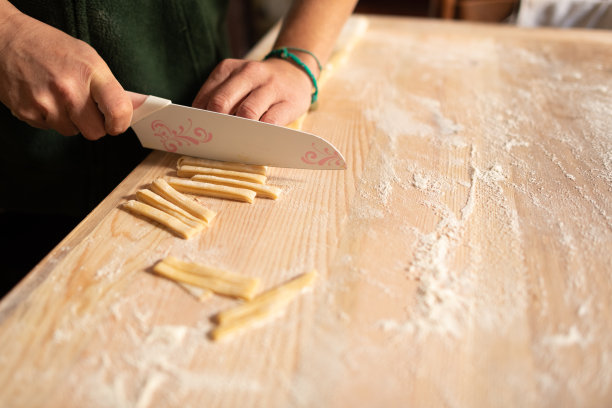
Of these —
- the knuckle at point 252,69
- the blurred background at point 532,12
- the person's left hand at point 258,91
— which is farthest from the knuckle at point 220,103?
the blurred background at point 532,12

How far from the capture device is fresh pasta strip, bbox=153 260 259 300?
0.80m

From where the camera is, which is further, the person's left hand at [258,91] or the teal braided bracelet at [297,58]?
the teal braided bracelet at [297,58]

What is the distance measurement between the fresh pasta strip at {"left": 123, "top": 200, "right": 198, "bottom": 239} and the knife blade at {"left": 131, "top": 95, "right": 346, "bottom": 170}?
0.65 feet

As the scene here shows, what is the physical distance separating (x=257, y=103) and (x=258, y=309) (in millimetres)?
558

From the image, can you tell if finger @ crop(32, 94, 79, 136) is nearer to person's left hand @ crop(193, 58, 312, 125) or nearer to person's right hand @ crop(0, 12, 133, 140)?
person's right hand @ crop(0, 12, 133, 140)

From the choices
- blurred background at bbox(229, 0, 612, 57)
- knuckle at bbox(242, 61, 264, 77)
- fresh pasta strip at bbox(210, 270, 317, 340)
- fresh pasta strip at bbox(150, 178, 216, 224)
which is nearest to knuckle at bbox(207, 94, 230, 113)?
knuckle at bbox(242, 61, 264, 77)

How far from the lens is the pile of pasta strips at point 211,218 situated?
0.77 metres

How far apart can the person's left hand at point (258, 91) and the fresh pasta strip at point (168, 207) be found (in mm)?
268

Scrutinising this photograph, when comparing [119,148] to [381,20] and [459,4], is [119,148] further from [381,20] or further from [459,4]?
[459,4]

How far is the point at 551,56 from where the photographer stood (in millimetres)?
1724

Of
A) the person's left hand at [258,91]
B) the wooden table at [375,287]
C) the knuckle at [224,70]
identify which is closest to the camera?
the wooden table at [375,287]

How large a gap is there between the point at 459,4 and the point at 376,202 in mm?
1700

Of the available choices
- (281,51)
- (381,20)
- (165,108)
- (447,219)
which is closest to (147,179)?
(165,108)

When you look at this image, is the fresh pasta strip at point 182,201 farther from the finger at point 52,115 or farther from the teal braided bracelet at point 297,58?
the teal braided bracelet at point 297,58
